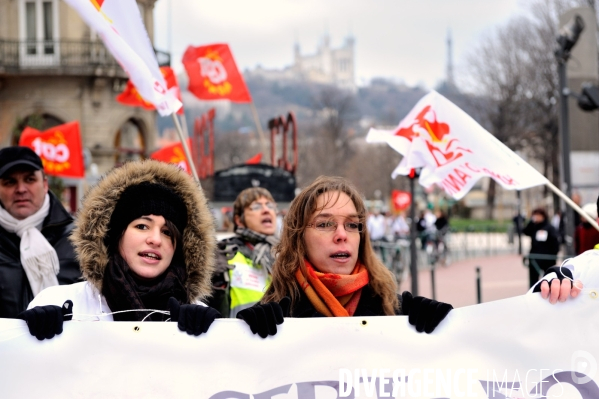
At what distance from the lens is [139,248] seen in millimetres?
3406

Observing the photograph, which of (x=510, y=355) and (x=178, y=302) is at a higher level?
(x=178, y=302)

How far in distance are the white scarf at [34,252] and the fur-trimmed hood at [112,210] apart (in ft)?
4.33

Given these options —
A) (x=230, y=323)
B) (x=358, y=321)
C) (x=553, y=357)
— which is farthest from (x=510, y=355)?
(x=230, y=323)

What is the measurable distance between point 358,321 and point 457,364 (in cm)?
42

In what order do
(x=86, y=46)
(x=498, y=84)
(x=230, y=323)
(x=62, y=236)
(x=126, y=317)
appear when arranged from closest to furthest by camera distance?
1. (x=230, y=323)
2. (x=126, y=317)
3. (x=62, y=236)
4. (x=86, y=46)
5. (x=498, y=84)

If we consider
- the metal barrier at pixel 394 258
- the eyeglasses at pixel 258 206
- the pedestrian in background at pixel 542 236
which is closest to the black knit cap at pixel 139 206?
Answer: the eyeglasses at pixel 258 206

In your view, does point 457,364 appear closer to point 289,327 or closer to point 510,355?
point 510,355

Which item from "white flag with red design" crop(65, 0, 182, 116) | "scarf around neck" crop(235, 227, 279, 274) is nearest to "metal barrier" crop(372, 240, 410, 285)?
"scarf around neck" crop(235, 227, 279, 274)

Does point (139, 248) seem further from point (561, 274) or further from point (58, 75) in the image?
point (58, 75)

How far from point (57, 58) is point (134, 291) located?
111 feet

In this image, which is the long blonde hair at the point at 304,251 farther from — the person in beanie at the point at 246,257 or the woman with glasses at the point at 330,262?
the person in beanie at the point at 246,257

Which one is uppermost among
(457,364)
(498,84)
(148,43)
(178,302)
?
(498,84)

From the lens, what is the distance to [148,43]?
18.6ft

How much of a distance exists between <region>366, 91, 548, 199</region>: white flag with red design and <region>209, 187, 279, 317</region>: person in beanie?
1.01m
